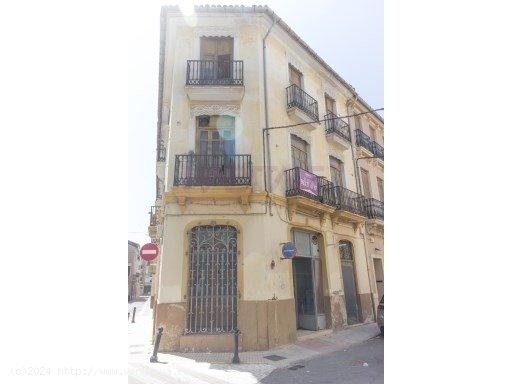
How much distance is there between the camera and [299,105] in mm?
9680

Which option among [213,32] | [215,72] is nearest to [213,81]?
[215,72]

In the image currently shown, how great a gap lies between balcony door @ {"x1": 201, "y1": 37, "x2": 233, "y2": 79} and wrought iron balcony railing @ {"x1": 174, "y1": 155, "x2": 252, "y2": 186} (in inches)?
97.9

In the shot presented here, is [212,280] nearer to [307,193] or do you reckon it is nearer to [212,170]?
[212,170]

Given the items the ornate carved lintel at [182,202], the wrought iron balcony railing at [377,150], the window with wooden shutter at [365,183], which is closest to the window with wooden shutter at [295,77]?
the window with wooden shutter at [365,183]

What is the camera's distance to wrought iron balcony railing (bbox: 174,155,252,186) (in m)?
7.85

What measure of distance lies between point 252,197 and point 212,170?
1.20 meters

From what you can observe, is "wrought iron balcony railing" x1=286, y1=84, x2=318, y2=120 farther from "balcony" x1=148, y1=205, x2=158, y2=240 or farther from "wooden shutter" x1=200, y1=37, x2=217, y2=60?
"balcony" x1=148, y1=205, x2=158, y2=240

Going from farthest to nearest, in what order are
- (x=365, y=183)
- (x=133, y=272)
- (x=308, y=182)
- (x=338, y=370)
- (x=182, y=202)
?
(x=133, y=272), (x=365, y=183), (x=308, y=182), (x=182, y=202), (x=338, y=370)

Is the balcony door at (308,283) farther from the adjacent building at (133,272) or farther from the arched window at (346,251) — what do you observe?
the adjacent building at (133,272)

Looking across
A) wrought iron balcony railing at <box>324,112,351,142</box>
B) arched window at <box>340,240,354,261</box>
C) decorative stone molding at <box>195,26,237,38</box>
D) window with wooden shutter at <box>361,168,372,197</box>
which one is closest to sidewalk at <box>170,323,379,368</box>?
arched window at <box>340,240,354,261</box>

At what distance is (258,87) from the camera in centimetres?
895
